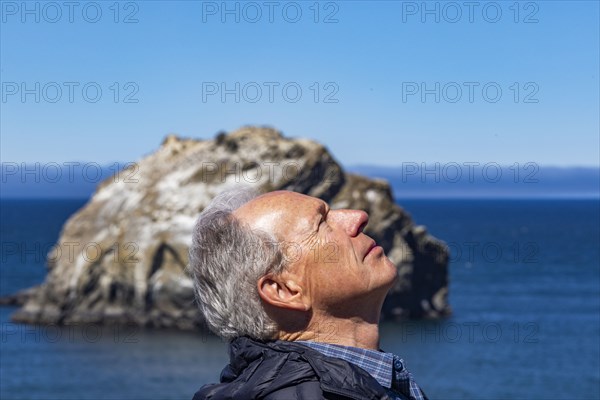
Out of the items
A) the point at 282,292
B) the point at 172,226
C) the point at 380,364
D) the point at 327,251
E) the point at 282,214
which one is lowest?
the point at 172,226

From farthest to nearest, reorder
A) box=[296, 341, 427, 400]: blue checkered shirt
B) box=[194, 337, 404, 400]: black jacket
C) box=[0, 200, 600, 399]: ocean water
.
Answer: box=[0, 200, 600, 399]: ocean water → box=[296, 341, 427, 400]: blue checkered shirt → box=[194, 337, 404, 400]: black jacket

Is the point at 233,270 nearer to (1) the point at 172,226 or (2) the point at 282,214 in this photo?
(2) the point at 282,214

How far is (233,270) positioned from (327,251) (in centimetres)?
31

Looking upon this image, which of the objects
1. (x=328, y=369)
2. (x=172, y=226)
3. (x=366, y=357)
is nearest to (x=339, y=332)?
(x=366, y=357)

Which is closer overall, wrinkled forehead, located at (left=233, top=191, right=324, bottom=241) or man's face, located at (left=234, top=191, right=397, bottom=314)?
man's face, located at (left=234, top=191, right=397, bottom=314)

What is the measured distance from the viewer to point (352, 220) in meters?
3.23

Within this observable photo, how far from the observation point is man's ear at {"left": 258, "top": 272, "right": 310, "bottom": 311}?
313 centimetres

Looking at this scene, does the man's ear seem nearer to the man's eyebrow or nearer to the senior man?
the senior man

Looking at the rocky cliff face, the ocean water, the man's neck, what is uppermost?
the man's neck

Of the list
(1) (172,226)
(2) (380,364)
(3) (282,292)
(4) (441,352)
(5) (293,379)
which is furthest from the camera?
(1) (172,226)

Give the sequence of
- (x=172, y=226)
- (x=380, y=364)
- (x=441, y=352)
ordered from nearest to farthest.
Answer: (x=380, y=364) < (x=441, y=352) < (x=172, y=226)

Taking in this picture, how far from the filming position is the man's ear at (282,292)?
3.13 metres

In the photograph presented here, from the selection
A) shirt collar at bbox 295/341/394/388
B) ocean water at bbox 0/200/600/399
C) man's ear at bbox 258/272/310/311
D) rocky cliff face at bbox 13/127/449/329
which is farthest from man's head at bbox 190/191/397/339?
rocky cliff face at bbox 13/127/449/329

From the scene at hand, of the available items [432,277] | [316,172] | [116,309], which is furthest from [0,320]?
[432,277]
